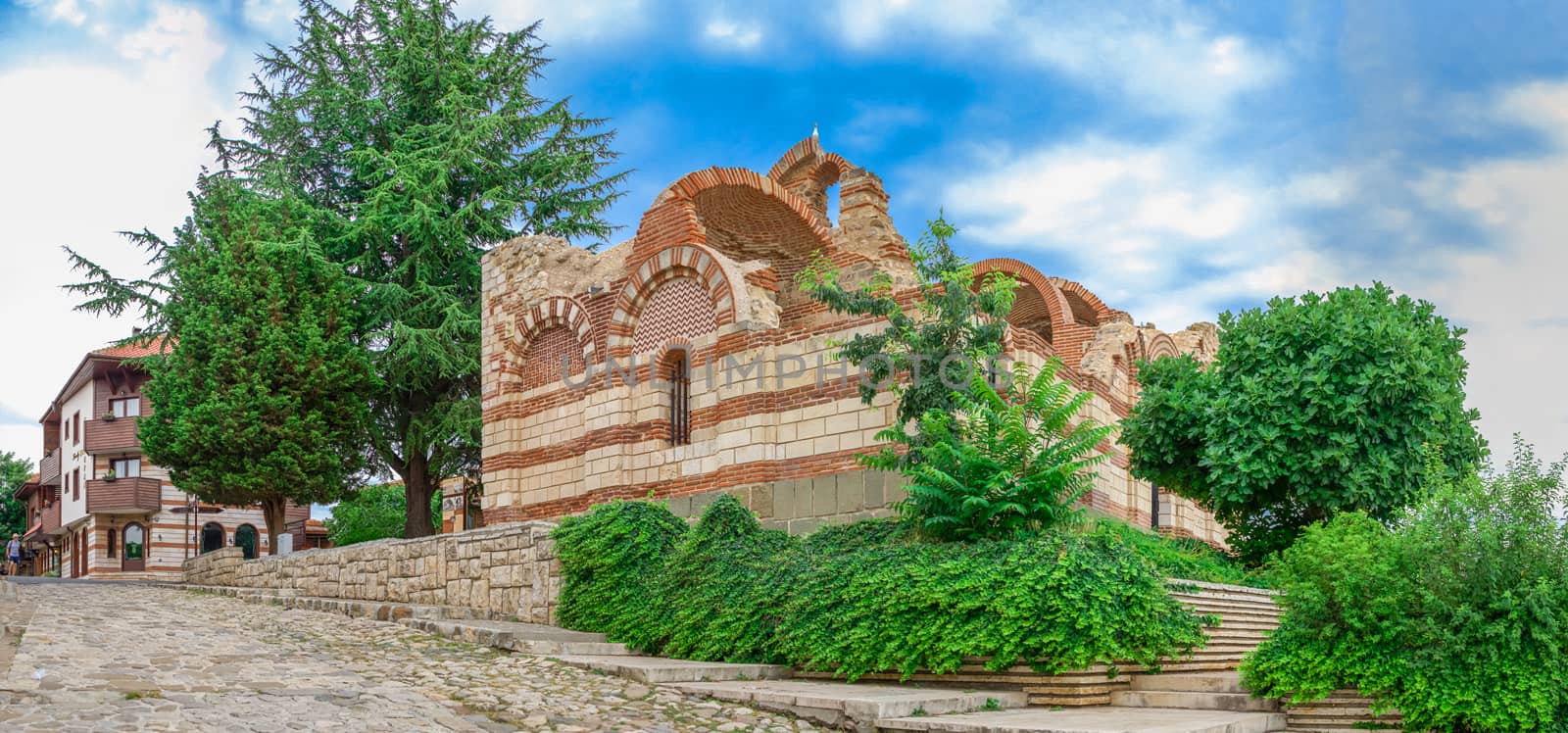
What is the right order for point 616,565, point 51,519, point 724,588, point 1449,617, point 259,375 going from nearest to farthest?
point 1449,617
point 724,588
point 616,565
point 259,375
point 51,519

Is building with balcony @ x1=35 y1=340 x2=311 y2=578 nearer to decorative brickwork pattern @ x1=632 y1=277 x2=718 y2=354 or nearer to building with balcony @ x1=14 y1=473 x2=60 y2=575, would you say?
building with balcony @ x1=14 y1=473 x2=60 y2=575

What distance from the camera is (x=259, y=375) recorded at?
21.4 meters

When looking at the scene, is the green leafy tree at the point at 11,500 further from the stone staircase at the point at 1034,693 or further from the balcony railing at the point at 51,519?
the stone staircase at the point at 1034,693

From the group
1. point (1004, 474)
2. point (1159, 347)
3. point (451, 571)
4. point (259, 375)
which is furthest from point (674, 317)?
point (1159, 347)

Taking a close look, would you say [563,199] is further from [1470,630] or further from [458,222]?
[1470,630]

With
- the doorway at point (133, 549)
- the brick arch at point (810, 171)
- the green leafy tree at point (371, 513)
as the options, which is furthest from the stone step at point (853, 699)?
the doorway at point (133, 549)

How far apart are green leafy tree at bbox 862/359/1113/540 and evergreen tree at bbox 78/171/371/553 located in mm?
13431

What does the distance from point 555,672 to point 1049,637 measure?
390 cm

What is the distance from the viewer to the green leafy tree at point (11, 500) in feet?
176

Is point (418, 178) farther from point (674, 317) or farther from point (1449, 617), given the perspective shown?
point (1449, 617)

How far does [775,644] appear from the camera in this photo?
35.4ft

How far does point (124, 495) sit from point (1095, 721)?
36.7m

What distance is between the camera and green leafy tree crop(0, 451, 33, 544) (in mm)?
53781

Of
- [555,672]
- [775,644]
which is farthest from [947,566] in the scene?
[555,672]
